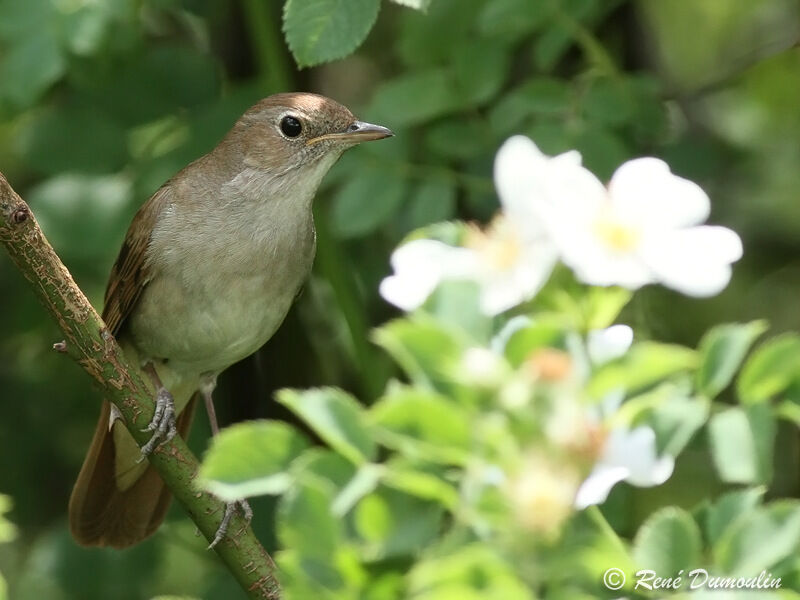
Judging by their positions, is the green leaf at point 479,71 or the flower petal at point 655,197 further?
the green leaf at point 479,71

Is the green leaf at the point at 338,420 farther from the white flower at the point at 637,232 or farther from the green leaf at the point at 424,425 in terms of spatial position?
the white flower at the point at 637,232

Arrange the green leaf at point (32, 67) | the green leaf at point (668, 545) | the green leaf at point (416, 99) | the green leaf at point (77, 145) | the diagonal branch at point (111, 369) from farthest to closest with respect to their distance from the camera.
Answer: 1. the green leaf at point (77, 145)
2. the green leaf at point (416, 99)
3. the green leaf at point (32, 67)
4. the diagonal branch at point (111, 369)
5. the green leaf at point (668, 545)

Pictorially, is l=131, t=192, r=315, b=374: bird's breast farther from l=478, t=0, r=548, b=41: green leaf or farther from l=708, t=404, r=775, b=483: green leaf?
l=708, t=404, r=775, b=483: green leaf

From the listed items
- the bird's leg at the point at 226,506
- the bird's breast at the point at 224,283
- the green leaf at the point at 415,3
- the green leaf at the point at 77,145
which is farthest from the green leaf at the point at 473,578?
the green leaf at the point at 77,145

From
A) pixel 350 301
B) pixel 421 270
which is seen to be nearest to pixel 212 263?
pixel 350 301

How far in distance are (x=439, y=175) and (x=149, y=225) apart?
0.87 meters

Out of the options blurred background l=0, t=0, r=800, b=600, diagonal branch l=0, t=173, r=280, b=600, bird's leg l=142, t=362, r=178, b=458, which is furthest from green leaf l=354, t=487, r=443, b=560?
blurred background l=0, t=0, r=800, b=600

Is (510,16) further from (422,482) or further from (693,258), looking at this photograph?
(422,482)

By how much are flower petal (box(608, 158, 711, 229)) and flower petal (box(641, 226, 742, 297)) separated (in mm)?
41

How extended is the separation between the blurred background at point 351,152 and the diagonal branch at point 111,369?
3.49ft

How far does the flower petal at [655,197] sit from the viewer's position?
1590 millimetres

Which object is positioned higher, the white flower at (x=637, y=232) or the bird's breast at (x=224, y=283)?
the white flower at (x=637, y=232)

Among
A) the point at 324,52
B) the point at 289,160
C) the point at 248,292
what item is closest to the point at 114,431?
the point at 248,292

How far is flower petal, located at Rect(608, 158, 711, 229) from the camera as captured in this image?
5.22 ft
